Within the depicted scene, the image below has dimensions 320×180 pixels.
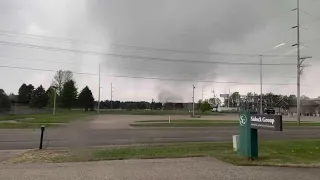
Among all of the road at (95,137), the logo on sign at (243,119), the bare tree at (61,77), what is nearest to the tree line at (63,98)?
the bare tree at (61,77)

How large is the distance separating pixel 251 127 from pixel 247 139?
40 centimetres

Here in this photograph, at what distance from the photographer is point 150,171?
364 inches

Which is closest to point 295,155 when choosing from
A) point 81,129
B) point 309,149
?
point 309,149

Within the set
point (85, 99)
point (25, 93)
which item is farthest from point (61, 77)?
point (25, 93)

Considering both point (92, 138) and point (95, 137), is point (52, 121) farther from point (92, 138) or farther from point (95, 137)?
point (92, 138)

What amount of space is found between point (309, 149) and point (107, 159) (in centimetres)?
817

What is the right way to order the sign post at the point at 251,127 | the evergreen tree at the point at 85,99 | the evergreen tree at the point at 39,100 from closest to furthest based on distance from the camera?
the sign post at the point at 251,127, the evergreen tree at the point at 85,99, the evergreen tree at the point at 39,100

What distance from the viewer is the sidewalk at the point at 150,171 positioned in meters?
8.45

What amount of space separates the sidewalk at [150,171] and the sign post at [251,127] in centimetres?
133

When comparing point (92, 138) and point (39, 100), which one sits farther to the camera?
point (39, 100)

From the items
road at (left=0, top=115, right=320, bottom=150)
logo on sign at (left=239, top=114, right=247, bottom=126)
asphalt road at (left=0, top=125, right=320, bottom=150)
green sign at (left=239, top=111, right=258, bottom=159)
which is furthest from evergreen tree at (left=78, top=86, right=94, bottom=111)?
green sign at (left=239, top=111, right=258, bottom=159)

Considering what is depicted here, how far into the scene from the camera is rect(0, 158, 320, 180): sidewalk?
8.45m

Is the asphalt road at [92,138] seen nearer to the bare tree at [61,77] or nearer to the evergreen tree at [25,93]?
the bare tree at [61,77]

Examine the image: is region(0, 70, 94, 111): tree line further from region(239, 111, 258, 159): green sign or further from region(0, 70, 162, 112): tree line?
region(239, 111, 258, 159): green sign
